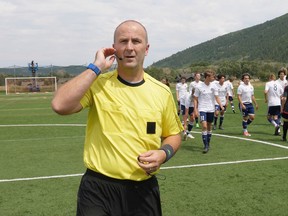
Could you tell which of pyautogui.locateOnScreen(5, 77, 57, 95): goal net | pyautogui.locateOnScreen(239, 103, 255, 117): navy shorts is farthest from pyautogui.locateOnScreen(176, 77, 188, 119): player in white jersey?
pyautogui.locateOnScreen(5, 77, 57, 95): goal net

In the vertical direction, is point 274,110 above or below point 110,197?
below

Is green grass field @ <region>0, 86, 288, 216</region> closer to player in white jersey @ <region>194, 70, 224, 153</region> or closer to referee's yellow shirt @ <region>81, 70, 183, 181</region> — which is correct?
player in white jersey @ <region>194, 70, 224, 153</region>

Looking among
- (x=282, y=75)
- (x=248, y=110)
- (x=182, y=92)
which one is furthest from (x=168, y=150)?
(x=182, y=92)

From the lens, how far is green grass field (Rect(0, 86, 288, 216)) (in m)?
5.63

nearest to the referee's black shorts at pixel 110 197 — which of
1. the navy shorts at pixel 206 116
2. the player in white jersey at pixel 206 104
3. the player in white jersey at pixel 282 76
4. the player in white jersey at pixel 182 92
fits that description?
the player in white jersey at pixel 206 104

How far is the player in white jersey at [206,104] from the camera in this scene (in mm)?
9953

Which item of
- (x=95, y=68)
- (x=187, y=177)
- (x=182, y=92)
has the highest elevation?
(x=95, y=68)

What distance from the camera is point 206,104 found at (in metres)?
10.1

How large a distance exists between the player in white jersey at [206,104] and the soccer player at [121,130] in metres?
7.14

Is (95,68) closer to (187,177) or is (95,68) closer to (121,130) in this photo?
(121,130)

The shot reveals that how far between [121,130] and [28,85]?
5837 cm

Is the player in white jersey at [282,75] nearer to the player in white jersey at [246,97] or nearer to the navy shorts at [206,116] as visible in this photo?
the player in white jersey at [246,97]

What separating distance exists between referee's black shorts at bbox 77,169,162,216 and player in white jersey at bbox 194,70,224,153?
7109 mm

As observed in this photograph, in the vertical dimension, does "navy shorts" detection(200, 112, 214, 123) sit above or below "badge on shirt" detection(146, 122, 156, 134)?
below
